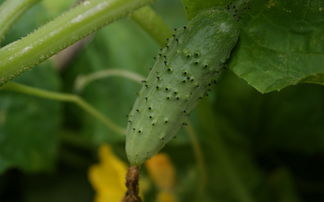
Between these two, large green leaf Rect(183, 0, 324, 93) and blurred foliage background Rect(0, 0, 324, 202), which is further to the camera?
blurred foliage background Rect(0, 0, 324, 202)

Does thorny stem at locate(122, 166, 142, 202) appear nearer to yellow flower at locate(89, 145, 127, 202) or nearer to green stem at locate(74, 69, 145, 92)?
yellow flower at locate(89, 145, 127, 202)

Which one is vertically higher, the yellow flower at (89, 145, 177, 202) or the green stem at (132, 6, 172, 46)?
the green stem at (132, 6, 172, 46)

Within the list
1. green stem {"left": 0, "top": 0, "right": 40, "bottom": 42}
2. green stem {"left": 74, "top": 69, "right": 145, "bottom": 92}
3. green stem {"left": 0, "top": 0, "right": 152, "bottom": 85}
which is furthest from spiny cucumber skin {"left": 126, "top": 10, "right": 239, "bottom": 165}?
green stem {"left": 74, "top": 69, "right": 145, "bottom": 92}

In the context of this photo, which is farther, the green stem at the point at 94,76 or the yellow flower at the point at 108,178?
the green stem at the point at 94,76

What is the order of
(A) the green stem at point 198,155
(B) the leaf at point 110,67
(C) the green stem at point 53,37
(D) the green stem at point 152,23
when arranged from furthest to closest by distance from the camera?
(B) the leaf at point 110,67
(A) the green stem at point 198,155
(D) the green stem at point 152,23
(C) the green stem at point 53,37

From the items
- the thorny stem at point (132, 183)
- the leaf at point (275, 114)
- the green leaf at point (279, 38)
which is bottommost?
the leaf at point (275, 114)

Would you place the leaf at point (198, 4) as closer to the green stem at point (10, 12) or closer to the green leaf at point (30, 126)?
the green stem at point (10, 12)

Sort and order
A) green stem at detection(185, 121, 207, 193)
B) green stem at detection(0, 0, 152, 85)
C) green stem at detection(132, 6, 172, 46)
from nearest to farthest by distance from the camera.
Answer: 1. green stem at detection(0, 0, 152, 85)
2. green stem at detection(132, 6, 172, 46)
3. green stem at detection(185, 121, 207, 193)

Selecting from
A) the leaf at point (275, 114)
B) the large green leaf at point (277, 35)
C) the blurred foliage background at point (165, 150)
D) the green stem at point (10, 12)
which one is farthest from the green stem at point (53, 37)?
the leaf at point (275, 114)
